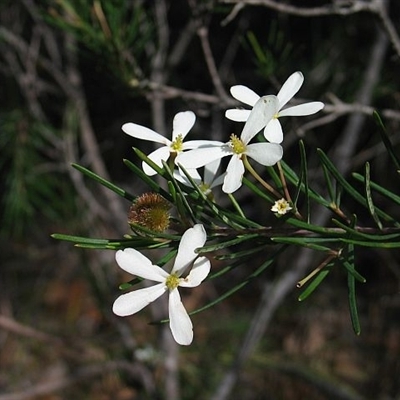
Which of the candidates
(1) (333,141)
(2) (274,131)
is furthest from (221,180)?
(1) (333,141)

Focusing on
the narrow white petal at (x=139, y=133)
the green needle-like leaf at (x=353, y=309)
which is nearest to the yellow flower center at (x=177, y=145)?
the narrow white petal at (x=139, y=133)

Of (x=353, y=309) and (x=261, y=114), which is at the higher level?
(x=261, y=114)

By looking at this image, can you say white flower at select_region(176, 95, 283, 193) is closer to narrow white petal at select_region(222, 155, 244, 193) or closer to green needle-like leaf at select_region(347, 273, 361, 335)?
narrow white petal at select_region(222, 155, 244, 193)

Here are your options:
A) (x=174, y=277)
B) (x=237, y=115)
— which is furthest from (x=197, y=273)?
(x=237, y=115)

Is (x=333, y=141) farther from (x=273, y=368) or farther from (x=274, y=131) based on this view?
(x=274, y=131)

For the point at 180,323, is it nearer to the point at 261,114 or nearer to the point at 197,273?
the point at 197,273

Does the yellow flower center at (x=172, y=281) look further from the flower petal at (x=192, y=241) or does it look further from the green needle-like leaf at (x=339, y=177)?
the green needle-like leaf at (x=339, y=177)

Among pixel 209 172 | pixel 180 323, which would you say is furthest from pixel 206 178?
pixel 180 323
